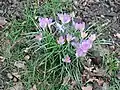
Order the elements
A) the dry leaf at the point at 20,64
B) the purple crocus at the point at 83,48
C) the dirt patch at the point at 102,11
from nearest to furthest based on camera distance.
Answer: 1. the purple crocus at the point at 83,48
2. the dry leaf at the point at 20,64
3. the dirt patch at the point at 102,11

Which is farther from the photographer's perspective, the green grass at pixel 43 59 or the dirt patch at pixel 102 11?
the dirt patch at pixel 102 11

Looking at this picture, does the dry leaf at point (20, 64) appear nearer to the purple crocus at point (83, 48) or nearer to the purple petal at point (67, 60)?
the purple petal at point (67, 60)

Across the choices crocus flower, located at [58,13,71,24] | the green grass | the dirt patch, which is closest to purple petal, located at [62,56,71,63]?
the green grass

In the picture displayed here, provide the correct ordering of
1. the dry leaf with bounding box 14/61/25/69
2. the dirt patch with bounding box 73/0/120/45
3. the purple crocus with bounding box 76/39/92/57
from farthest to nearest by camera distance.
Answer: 1. the dirt patch with bounding box 73/0/120/45
2. the dry leaf with bounding box 14/61/25/69
3. the purple crocus with bounding box 76/39/92/57

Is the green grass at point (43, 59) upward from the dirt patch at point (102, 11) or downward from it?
downward

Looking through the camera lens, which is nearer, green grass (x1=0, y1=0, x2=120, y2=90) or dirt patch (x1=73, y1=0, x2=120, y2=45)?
green grass (x1=0, y1=0, x2=120, y2=90)

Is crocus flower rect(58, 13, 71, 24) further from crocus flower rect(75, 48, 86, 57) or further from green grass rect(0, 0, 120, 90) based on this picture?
crocus flower rect(75, 48, 86, 57)

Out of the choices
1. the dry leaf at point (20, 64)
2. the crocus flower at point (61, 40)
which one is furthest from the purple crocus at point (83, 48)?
the dry leaf at point (20, 64)

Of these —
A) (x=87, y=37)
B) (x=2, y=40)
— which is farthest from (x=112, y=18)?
(x=2, y=40)
